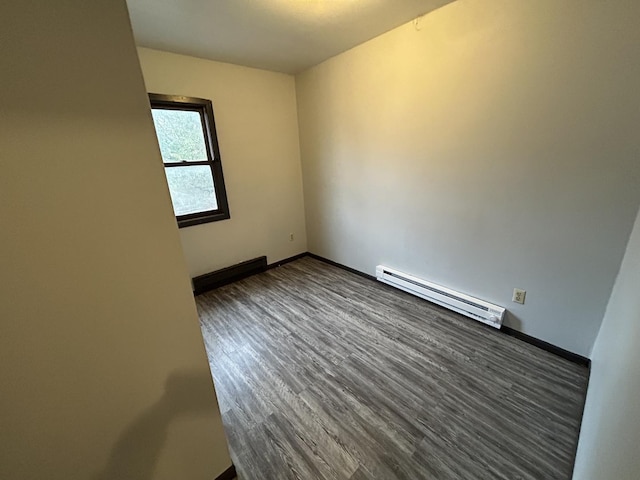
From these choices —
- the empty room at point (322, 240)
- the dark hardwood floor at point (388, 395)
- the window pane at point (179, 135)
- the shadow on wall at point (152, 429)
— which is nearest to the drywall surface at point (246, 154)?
the empty room at point (322, 240)

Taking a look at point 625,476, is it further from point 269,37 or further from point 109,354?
point 269,37

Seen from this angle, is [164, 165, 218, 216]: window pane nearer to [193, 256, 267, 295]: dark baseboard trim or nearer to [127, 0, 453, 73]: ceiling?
[193, 256, 267, 295]: dark baseboard trim

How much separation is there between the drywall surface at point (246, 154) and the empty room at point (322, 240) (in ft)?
0.09

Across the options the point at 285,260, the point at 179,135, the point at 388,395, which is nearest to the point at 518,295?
the point at 388,395

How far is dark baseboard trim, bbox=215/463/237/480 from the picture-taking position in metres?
1.17

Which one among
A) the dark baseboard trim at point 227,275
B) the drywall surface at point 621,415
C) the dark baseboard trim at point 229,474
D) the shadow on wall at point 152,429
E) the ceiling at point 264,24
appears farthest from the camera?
the dark baseboard trim at point 227,275

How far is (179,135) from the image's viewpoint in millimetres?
2631

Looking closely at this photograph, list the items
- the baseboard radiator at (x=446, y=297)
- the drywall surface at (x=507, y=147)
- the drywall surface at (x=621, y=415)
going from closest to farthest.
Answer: the drywall surface at (x=621, y=415) < the drywall surface at (x=507, y=147) < the baseboard radiator at (x=446, y=297)

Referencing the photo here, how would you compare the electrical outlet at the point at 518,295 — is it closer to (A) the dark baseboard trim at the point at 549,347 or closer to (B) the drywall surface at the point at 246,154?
(A) the dark baseboard trim at the point at 549,347

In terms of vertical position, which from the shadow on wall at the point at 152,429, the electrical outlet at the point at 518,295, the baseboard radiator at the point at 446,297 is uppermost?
the shadow on wall at the point at 152,429

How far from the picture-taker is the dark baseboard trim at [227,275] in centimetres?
292

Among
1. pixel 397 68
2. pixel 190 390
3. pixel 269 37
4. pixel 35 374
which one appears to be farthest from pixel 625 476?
pixel 269 37

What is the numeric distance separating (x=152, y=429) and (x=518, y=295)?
2.37 m

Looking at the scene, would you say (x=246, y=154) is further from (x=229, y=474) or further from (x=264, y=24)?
(x=229, y=474)
